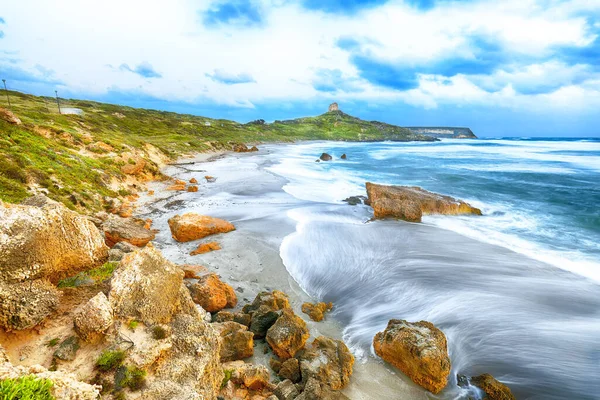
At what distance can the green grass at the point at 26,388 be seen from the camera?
2.97m

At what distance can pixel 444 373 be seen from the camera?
279 inches

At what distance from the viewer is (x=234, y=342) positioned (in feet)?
23.9

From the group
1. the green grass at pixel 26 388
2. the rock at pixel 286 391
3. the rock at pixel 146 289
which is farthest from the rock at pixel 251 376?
the green grass at pixel 26 388

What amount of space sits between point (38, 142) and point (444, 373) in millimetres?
27391

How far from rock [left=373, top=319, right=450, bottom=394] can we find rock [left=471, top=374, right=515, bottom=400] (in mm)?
860

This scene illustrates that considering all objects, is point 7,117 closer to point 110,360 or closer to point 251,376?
point 110,360

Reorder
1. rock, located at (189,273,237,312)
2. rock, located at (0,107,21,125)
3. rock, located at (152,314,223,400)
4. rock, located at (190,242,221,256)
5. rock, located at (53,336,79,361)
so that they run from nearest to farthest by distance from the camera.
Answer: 1. rock, located at (53,336,79,361)
2. rock, located at (152,314,223,400)
3. rock, located at (189,273,237,312)
4. rock, located at (190,242,221,256)
5. rock, located at (0,107,21,125)

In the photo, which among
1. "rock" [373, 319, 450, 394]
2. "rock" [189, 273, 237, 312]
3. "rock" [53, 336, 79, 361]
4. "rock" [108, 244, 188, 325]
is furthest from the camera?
"rock" [189, 273, 237, 312]

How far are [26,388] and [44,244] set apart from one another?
331 cm

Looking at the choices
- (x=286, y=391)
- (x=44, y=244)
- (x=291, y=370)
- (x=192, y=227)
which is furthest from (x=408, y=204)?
(x=44, y=244)

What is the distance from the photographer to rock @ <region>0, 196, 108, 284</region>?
5.04m

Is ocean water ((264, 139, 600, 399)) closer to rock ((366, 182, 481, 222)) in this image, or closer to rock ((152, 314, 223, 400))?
rock ((366, 182, 481, 222))

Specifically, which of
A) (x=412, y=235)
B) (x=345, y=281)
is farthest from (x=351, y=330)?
(x=412, y=235)

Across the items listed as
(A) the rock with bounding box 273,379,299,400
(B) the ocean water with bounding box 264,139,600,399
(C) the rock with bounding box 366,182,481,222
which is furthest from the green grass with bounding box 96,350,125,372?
(C) the rock with bounding box 366,182,481,222
